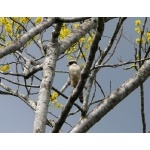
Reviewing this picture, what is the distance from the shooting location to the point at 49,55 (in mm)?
3266

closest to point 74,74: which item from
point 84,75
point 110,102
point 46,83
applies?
point 46,83

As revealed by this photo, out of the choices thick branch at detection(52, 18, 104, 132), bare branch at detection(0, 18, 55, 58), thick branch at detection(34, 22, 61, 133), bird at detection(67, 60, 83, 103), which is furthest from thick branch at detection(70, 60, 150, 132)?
A: bird at detection(67, 60, 83, 103)

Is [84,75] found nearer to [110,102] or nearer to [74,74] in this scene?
[110,102]

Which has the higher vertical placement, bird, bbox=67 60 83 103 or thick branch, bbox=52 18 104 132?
bird, bbox=67 60 83 103

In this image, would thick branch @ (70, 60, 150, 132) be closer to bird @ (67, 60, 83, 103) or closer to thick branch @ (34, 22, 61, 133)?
thick branch @ (34, 22, 61, 133)

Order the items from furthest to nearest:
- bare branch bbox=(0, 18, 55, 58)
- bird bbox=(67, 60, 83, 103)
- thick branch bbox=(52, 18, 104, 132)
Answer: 1. bird bbox=(67, 60, 83, 103)
2. bare branch bbox=(0, 18, 55, 58)
3. thick branch bbox=(52, 18, 104, 132)

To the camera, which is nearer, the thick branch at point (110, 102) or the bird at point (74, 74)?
the thick branch at point (110, 102)

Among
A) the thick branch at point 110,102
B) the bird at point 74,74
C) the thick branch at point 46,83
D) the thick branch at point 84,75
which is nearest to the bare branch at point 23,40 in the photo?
the thick branch at point 46,83

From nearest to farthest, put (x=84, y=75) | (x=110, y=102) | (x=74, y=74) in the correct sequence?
(x=84, y=75)
(x=110, y=102)
(x=74, y=74)

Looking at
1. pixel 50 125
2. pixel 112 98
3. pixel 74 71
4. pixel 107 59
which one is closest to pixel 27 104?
pixel 50 125

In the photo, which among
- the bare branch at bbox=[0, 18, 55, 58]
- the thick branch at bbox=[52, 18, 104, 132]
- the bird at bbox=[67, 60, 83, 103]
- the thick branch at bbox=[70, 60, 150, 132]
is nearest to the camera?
the thick branch at bbox=[52, 18, 104, 132]

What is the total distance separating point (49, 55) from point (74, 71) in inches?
47.8

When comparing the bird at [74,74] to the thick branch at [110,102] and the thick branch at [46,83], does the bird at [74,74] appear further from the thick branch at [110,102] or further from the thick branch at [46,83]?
the thick branch at [110,102]
